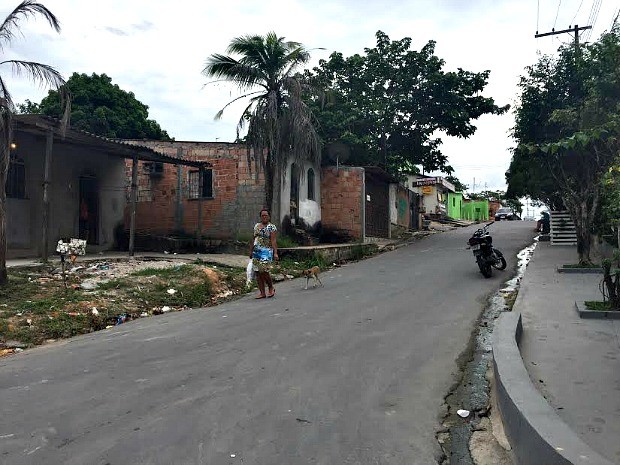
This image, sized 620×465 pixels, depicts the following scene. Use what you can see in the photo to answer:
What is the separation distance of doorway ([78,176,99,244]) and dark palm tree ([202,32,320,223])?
5.15 meters

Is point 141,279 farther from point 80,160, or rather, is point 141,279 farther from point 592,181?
point 592,181

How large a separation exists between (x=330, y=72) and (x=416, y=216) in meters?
14.4

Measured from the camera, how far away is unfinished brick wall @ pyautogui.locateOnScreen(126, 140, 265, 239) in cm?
1848

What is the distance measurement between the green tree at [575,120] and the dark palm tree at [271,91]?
6296 millimetres

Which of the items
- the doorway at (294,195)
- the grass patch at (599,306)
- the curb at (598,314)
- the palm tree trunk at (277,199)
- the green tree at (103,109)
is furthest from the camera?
the green tree at (103,109)

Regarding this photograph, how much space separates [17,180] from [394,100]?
51.9ft

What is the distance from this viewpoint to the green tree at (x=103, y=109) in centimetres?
2697

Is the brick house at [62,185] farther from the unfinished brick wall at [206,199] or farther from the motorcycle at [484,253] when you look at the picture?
the motorcycle at [484,253]

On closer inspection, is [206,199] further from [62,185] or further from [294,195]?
[62,185]

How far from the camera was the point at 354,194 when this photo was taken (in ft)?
73.0

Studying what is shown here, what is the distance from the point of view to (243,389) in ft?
14.5

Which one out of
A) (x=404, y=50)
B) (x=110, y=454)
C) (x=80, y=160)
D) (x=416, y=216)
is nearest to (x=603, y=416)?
(x=110, y=454)

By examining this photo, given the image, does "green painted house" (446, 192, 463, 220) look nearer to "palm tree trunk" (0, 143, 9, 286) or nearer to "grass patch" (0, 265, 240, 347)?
"grass patch" (0, 265, 240, 347)

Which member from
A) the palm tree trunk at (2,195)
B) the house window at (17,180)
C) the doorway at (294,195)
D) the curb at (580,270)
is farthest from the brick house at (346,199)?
the palm tree trunk at (2,195)
